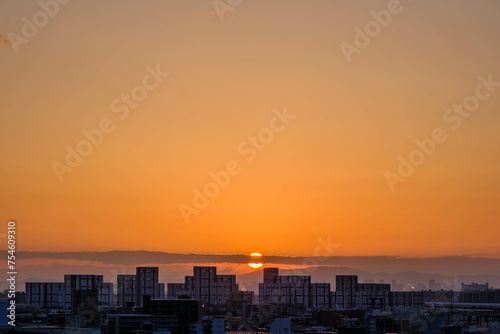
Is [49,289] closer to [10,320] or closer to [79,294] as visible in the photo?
[79,294]

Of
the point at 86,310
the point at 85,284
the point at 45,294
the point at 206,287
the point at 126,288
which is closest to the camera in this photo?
the point at 86,310

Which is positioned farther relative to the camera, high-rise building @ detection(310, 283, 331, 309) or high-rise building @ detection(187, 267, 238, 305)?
high-rise building @ detection(310, 283, 331, 309)

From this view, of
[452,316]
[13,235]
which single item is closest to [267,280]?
[452,316]

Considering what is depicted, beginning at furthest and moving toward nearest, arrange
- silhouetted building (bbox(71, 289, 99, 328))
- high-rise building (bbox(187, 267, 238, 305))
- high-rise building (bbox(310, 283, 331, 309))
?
1. high-rise building (bbox(310, 283, 331, 309))
2. high-rise building (bbox(187, 267, 238, 305))
3. silhouetted building (bbox(71, 289, 99, 328))

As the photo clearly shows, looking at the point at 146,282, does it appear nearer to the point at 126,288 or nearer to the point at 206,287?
the point at 126,288

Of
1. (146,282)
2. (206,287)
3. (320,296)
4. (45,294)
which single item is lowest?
(320,296)

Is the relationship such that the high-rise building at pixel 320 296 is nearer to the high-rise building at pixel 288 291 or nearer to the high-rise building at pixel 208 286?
the high-rise building at pixel 288 291

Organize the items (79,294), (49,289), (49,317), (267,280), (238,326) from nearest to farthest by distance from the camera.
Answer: (79,294) → (49,317) → (238,326) → (49,289) → (267,280)

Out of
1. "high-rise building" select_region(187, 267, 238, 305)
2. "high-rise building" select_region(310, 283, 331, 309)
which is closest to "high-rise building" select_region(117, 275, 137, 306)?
"high-rise building" select_region(187, 267, 238, 305)

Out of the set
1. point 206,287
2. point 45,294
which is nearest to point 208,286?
point 206,287

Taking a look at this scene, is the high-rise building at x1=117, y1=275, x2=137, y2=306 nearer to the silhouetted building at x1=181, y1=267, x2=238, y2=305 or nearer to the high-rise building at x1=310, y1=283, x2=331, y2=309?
the silhouetted building at x1=181, y1=267, x2=238, y2=305

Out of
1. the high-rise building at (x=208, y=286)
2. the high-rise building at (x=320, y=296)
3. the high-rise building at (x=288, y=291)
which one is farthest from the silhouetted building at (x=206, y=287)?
the high-rise building at (x=320, y=296)
